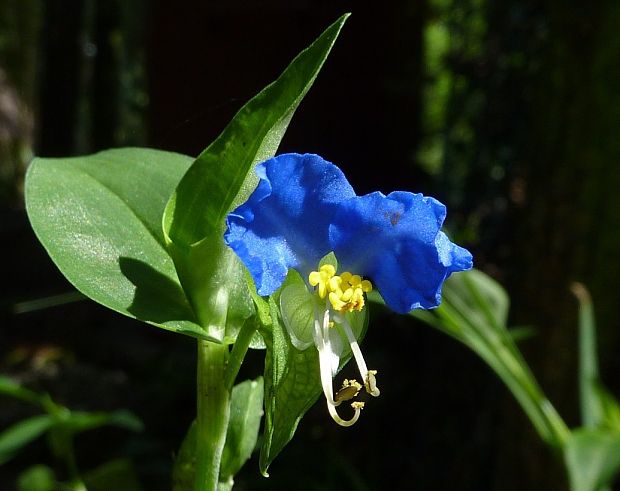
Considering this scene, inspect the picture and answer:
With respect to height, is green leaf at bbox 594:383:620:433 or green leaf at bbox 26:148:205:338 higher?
green leaf at bbox 26:148:205:338

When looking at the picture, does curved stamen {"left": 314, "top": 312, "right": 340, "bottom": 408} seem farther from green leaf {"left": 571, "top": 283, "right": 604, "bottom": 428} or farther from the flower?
green leaf {"left": 571, "top": 283, "right": 604, "bottom": 428}

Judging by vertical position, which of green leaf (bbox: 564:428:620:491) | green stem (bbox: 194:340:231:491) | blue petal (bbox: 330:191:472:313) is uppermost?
blue petal (bbox: 330:191:472:313)

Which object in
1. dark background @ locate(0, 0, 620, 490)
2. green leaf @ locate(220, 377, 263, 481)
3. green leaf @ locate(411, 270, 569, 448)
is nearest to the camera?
green leaf @ locate(220, 377, 263, 481)

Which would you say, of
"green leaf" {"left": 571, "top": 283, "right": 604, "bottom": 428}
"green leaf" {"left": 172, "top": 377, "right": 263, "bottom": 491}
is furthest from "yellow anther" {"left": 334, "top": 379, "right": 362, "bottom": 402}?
"green leaf" {"left": 571, "top": 283, "right": 604, "bottom": 428}

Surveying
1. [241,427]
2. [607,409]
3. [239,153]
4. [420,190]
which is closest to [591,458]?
[607,409]

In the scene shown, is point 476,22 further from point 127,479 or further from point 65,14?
point 65,14

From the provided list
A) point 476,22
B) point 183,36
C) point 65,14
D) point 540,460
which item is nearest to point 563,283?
point 540,460

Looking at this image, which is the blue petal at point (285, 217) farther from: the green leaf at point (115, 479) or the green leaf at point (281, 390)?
the green leaf at point (115, 479)

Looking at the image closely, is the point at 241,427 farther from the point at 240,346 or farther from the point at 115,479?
the point at 115,479
